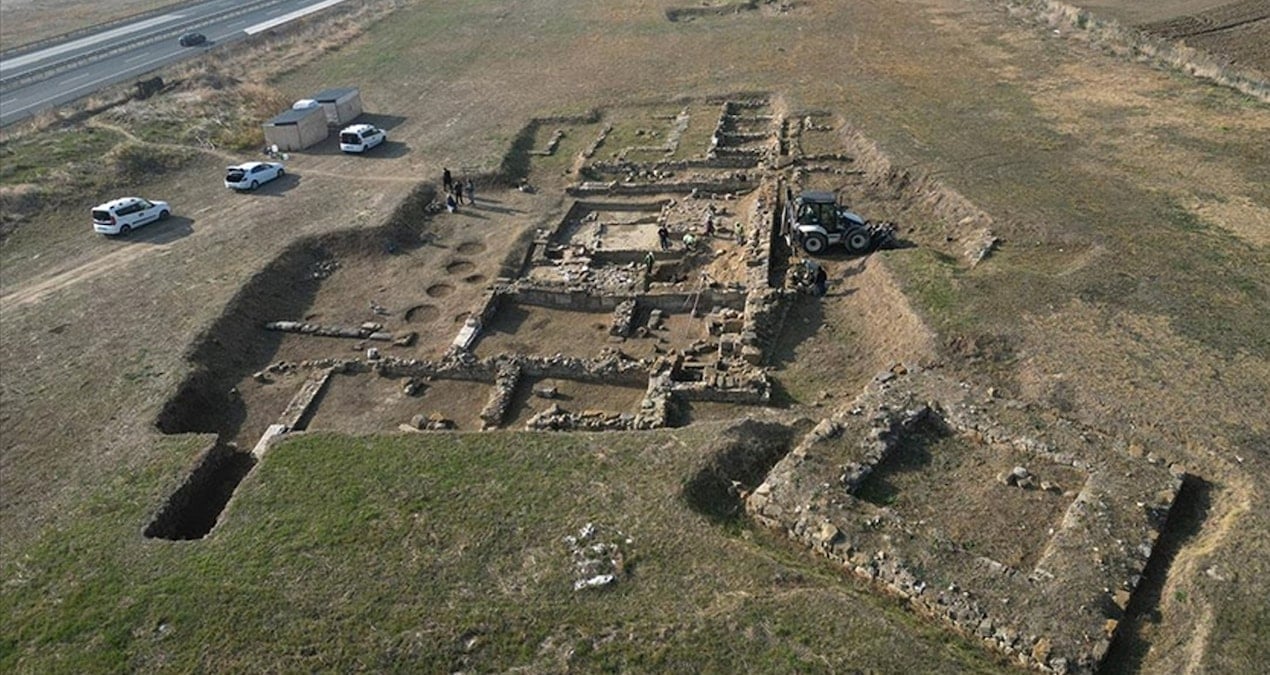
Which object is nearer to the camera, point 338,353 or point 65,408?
point 65,408

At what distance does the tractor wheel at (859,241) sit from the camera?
27672 millimetres

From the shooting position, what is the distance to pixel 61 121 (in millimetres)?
45844

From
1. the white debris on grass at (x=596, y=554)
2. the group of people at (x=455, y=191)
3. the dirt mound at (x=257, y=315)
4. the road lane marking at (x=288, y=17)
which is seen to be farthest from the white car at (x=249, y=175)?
the road lane marking at (x=288, y=17)

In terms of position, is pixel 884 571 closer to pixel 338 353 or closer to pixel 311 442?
pixel 311 442

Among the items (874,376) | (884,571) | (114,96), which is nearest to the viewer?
(884,571)

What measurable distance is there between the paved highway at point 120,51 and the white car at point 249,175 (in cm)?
2127

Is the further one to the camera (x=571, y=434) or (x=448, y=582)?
(x=571, y=434)

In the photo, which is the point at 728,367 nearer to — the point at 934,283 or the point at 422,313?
the point at 934,283

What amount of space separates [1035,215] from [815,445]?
15.7 m

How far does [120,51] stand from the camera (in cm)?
6512

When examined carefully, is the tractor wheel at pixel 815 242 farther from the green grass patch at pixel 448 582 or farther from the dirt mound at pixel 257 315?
the dirt mound at pixel 257 315

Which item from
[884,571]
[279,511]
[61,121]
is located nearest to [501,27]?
[61,121]

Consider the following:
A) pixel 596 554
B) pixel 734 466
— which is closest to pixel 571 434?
pixel 734 466

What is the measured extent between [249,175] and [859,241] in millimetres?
28751
